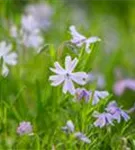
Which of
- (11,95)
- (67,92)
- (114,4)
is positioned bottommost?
(67,92)

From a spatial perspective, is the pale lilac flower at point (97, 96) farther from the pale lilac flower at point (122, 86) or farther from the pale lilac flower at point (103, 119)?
the pale lilac flower at point (122, 86)

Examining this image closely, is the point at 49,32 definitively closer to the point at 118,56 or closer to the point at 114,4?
the point at 118,56

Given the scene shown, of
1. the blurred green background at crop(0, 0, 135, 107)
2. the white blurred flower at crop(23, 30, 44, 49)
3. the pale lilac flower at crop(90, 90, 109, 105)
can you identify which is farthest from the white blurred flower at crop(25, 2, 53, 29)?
the pale lilac flower at crop(90, 90, 109, 105)

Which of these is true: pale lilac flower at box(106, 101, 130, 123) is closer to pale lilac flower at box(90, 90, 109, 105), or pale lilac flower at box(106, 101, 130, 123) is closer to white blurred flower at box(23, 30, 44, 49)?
pale lilac flower at box(90, 90, 109, 105)

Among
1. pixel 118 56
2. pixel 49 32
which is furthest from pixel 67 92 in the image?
pixel 49 32

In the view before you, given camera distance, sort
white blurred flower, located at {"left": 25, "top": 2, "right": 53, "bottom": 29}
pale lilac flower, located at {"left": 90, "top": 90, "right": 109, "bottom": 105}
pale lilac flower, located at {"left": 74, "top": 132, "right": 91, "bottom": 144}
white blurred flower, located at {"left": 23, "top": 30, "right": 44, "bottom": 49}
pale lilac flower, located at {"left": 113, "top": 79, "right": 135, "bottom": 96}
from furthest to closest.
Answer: white blurred flower, located at {"left": 25, "top": 2, "right": 53, "bottom": 29} → pale lilac flower, located at {"left": 113, "top": 79, "right": 135, "bottom": 96} → white blurred flower, located at {"left": 23, "top": 30, "right": 44, "bottom": 49} → pale lilac flower, located at {"left": 90, "top": 90, "right": 109, "bottom": 105} → pale lilac flower, located at {"left": 74, "top": 132, "right": 91, "bottom": 144}

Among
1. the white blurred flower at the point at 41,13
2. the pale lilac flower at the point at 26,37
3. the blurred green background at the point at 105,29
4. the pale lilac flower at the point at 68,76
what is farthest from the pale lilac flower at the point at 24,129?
the white blurred flower at the point at 41,13

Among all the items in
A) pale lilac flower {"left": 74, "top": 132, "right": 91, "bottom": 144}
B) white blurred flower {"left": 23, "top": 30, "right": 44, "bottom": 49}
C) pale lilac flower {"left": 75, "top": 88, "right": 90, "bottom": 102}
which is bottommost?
pale lilac flower {"left": 74, "top": 132, "right": 91, "bottom": 144}

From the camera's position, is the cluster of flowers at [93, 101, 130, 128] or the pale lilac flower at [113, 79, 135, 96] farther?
the pale lilac flower at [113, 79, 135, 96]

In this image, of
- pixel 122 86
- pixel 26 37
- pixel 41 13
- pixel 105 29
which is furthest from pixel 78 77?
pixel 105 29
